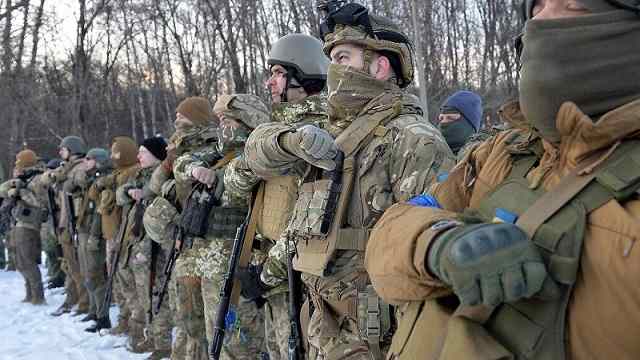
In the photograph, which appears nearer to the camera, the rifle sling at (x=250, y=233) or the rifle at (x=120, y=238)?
the rifle sling at (x=250, y=233)

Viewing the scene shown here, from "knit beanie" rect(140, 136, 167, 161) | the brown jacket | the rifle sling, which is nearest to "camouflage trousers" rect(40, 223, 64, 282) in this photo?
"knit beanie" rect(140, 136, 167, 161)

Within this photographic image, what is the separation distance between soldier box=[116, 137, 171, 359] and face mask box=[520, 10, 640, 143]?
474 cm

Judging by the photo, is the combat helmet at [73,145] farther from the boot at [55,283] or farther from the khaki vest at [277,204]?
the khaki vest at [277,204]

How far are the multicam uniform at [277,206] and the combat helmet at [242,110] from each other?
1.49ft

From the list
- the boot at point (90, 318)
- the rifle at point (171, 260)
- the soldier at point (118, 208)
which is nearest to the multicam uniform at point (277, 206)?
the rifle at point (171, 260)

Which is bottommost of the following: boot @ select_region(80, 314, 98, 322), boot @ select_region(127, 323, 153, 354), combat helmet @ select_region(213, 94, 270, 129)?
boot @ select_region(80, 314, 98, 322)

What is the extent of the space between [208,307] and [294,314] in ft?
4.28

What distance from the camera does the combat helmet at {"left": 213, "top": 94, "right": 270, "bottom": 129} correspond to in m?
3.79

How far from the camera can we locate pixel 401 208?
1403 millimetres

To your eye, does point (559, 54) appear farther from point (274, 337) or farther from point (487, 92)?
point (487, 92)

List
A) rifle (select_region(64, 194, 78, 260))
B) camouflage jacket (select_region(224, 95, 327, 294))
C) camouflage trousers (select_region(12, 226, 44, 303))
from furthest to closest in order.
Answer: camouflage trousers (select_region(12, 226, 44, 303)), rifle (select_region(64, 194, 78, 260)), camouflage jacket (select_region(224, 95, 327, 294))

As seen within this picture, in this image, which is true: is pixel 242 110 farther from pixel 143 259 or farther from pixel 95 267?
pixel 95 267

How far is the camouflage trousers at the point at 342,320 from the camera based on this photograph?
7.37ft

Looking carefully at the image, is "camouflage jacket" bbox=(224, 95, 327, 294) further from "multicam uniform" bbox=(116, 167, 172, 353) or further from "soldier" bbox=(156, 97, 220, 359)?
"multicam uniform" bbox=(116, 167, 172, 353)
